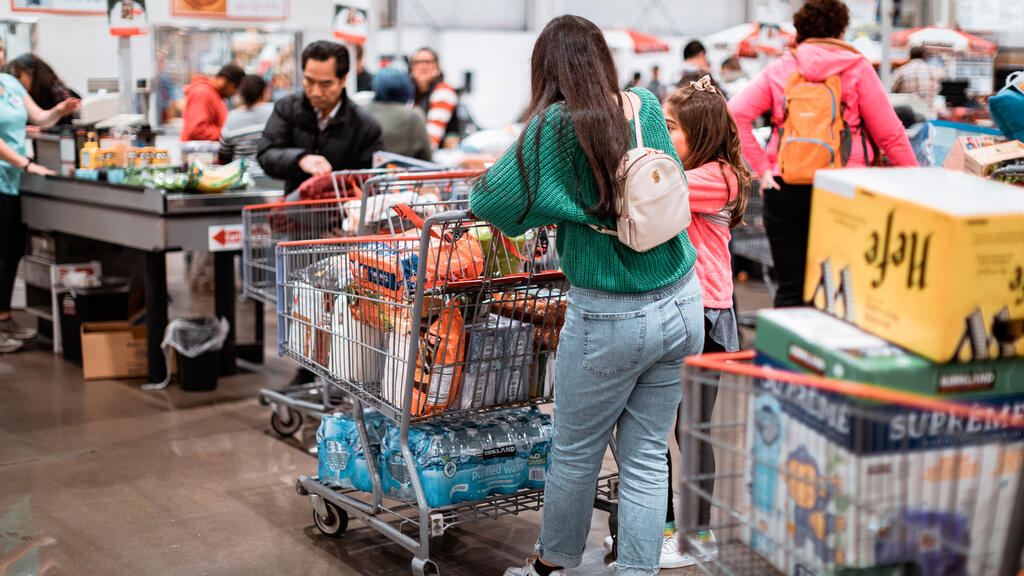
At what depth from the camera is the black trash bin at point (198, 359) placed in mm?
5496

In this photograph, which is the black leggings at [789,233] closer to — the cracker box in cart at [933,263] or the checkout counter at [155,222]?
the checkout counter at [155,222]

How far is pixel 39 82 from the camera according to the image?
23.9 feet

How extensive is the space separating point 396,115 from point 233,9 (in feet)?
17.8

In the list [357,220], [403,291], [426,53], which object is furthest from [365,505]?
[426,53]

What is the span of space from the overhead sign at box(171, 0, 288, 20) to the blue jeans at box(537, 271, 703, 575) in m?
8.72

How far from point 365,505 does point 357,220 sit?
A: 130 centimetres

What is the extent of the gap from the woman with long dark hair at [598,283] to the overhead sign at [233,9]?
8.58 meters

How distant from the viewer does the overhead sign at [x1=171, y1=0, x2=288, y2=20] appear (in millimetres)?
10328

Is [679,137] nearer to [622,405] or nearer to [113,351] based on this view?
[622,405]

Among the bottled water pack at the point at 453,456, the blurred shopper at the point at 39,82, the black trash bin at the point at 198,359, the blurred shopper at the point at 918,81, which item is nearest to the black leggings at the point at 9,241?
the blurred shopper at the point at 39,82

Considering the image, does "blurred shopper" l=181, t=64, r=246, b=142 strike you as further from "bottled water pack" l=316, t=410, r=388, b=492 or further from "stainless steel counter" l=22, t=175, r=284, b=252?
"bottled water pack" l=316, t=410, r=388, b=492

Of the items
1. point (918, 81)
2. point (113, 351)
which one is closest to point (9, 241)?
point (113, 351)

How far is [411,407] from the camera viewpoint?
318 centimetres

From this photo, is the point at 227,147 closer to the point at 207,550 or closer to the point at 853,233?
the point at 207,550
